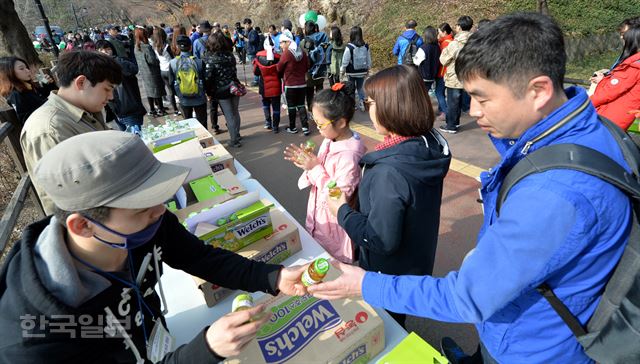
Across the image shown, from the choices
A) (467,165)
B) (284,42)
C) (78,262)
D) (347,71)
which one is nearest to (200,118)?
(284,42)

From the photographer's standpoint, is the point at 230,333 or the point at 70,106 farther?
the point at 70,106

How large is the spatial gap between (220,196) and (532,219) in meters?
2.03

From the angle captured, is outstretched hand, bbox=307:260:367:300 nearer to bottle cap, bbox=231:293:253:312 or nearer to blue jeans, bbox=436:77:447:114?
bottle cap, bbox=231:293:253:312

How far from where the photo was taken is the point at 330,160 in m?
2.37

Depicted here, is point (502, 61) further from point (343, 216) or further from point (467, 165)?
point (467, 165)

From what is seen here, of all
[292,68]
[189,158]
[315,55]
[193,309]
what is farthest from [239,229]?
[315,55]

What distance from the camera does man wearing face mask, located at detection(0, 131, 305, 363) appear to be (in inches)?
37.2

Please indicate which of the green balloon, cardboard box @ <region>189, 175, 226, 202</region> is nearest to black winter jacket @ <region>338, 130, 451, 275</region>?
cardboard box @ <region>189, 175, 226, 202</region>

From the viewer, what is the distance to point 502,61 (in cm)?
101

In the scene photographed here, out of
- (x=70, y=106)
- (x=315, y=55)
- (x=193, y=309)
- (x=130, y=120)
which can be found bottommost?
(x=130, y=120)

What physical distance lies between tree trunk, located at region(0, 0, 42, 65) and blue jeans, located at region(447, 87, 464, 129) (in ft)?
33.6

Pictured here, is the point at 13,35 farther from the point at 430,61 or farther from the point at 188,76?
the point at 430,61

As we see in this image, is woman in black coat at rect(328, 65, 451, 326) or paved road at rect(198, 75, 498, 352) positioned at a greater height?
woman in black coat at rect(328, 65, 451, 326)

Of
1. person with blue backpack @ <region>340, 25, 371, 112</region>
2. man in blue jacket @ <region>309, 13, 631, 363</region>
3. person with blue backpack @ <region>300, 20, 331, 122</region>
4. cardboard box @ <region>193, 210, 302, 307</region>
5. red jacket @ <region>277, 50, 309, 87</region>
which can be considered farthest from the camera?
person with blue backpack @ <region>300, 20, 331, 122</region>
